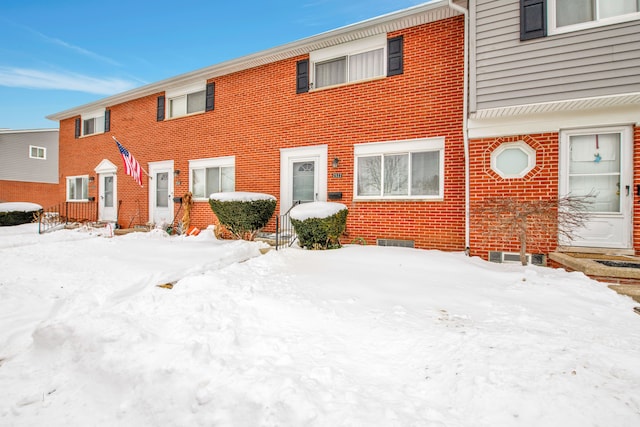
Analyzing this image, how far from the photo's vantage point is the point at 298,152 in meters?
8.84

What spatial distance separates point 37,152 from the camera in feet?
74.9

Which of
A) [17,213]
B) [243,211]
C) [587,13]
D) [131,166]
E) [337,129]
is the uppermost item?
[587,13]

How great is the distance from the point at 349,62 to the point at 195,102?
6237mm

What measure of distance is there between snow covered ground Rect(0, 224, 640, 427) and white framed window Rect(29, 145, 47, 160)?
25186mm

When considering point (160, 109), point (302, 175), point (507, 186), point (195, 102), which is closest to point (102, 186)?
point (160, 109)

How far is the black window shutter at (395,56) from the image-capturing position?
24.6 feet

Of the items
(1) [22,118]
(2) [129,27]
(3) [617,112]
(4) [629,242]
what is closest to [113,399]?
(4) [629,242]

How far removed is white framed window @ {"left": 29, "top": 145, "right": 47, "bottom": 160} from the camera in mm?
22438

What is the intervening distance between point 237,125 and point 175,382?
901cm

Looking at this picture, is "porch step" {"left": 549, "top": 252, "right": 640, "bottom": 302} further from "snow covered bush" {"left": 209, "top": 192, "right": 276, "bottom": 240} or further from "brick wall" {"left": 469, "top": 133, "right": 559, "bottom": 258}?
"snow covered bush" {"left": 209, "top": 192, "right": 276, "bottom": 240}

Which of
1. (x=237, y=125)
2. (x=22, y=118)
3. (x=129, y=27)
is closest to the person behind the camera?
(x=237, y=125)

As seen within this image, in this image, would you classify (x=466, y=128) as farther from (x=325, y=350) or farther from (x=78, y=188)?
(x=78, y=188)

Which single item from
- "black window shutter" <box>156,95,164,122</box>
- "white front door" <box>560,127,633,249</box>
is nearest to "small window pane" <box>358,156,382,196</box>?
"white front door" <box>560,127,633,249</box>

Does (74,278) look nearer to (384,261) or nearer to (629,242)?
(384,261)
